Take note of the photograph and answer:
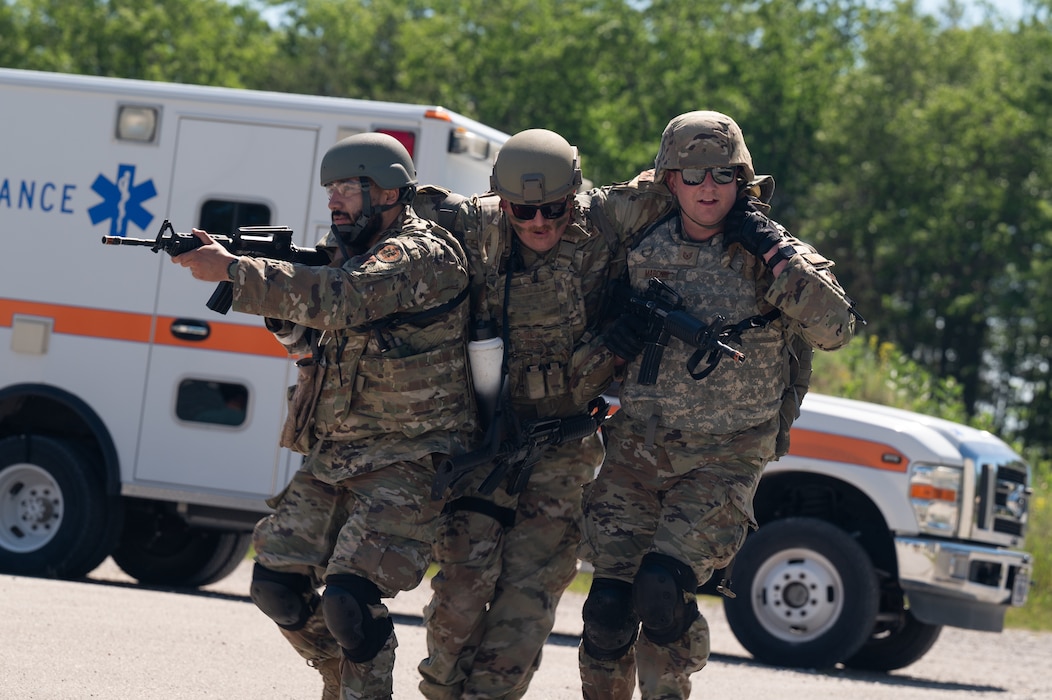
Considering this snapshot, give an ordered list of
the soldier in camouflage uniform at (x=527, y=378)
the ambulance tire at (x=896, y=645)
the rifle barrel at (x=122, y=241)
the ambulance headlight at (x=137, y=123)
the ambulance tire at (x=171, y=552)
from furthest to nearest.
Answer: the ambulance tire at (x=171, y=552), the ambulance tire at (x=896, y=645), the ambulance headlight at (x=137, y=123), the soldier in camouflage uniform at (x=527, y=378), the rifle barrel at (x=122, y=241)

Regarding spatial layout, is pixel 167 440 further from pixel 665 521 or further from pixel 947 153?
pixel 947 153

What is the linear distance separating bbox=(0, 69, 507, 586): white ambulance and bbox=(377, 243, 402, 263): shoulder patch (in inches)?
147

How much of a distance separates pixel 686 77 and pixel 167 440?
111ft

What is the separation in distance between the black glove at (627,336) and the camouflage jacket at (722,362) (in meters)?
0.12

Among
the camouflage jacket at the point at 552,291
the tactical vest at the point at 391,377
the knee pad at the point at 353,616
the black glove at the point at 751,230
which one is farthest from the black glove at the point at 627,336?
the knee pad at the point at 353,616

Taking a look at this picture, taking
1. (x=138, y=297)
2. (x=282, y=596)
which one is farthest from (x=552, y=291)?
(x=138, y=297)

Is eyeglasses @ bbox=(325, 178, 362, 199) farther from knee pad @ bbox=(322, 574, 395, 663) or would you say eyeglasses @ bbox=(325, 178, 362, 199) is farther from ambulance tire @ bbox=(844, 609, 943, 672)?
ambulance tire @ bbox=(844, 609, 943, 672)

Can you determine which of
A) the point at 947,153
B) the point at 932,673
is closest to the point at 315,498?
the point at 932,673

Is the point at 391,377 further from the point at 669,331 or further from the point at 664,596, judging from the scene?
the point at 664,596

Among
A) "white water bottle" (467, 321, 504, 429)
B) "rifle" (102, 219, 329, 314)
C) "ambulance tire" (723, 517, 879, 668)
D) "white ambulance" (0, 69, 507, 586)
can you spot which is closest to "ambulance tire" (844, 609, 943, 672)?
"ambulance tire" (723, 517, 879, 668)

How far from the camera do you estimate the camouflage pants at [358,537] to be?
4.61m

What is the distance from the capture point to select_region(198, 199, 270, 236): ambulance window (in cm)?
848

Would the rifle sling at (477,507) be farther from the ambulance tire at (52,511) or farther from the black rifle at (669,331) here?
the ambulance tire at (52,511)

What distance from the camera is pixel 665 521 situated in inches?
188
